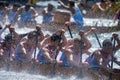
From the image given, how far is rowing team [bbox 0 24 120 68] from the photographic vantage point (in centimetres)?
929

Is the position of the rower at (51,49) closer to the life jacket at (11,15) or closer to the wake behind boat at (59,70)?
the wake behind boat at (59,70)

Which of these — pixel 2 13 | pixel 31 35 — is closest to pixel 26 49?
pixel 31 35

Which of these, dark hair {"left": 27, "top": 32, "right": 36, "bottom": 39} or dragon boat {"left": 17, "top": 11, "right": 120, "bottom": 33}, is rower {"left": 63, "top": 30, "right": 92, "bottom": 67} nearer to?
dark hair {"left": 27, "top": 32, "right": 36, "bottom": 39}

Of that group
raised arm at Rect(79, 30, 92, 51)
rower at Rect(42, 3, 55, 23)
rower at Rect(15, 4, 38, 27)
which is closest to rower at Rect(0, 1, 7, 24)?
rower at Rect(15, 4, 38, 27)

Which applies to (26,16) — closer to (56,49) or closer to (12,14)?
(12,14)

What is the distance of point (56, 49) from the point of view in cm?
1003

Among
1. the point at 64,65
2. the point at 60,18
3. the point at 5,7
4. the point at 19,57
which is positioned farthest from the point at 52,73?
the point at 5,7

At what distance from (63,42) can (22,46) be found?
3.33 ft

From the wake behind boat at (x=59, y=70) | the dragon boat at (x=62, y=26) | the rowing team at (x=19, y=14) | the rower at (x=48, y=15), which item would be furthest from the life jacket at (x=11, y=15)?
the wake behind boat at (x=59, y=70)

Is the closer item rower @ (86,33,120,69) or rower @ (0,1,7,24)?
rower @ (86,33,120,69)

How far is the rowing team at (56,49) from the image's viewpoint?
30.5 ft

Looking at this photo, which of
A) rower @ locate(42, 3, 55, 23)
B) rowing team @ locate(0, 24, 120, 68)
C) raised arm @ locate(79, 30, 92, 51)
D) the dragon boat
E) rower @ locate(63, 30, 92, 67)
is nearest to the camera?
rowing team @ locate(0, 24, 120, 68)

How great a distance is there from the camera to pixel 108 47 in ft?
29.9

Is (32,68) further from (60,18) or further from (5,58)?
(60,18)
